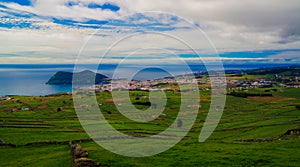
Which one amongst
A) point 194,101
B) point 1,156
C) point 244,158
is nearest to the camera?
point 244,158

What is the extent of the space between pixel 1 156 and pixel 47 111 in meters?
68.8

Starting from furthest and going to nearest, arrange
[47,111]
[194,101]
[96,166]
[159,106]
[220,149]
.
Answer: [194,101], [159,106], [47,111], [220,149], [96,166]

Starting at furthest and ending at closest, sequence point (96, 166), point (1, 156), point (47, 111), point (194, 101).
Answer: point (194, 101), point (47, 111), point (1, 156), point (96, 166)

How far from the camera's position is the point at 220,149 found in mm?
31312

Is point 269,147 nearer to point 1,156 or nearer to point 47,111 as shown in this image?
point 1,156

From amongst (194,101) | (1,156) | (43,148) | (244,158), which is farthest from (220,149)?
(194,101)

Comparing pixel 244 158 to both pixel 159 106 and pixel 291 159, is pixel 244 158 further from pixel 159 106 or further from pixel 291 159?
pixel 159 106

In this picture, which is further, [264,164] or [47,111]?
[47,111]

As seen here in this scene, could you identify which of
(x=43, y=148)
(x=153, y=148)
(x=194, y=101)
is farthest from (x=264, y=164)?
(x=194, y=101)

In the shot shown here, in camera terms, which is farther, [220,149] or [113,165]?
[220,149]

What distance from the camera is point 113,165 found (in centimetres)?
2564

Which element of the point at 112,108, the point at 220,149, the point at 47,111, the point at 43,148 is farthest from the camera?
the point at 112,108

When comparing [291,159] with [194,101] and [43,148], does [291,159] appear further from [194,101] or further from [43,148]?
[194,101]

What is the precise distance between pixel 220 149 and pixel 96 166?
15.2 m
